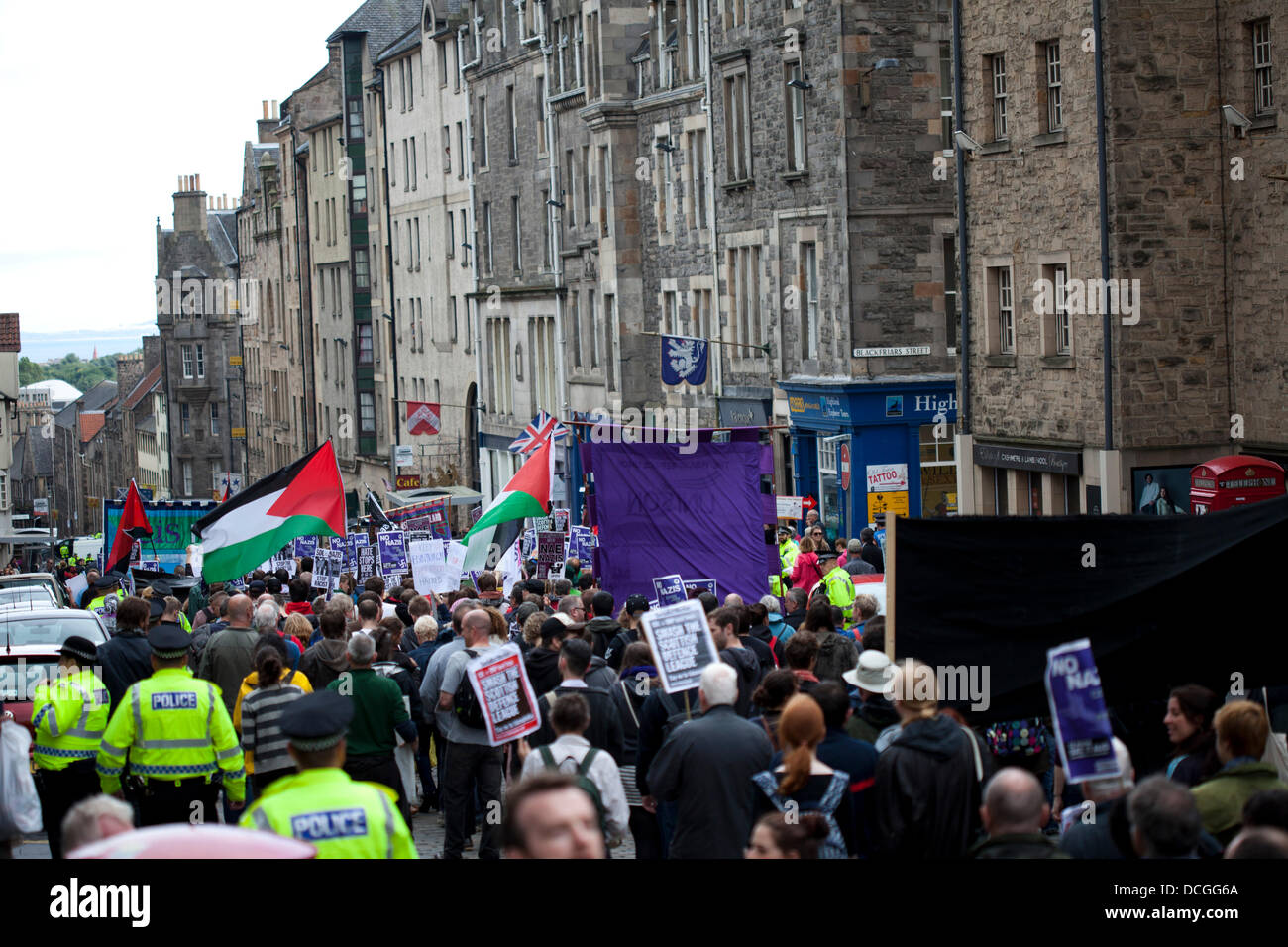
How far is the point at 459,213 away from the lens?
61.6 metres

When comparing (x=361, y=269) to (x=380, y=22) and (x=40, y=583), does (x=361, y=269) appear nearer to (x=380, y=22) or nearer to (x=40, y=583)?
(x=380, y=22)

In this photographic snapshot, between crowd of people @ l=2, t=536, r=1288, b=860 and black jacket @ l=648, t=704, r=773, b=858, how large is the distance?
0.01m

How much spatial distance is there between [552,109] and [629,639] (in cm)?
3882

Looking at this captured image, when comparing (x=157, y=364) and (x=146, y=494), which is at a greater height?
(x=157, y=364)

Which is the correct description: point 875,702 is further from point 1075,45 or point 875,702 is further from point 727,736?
point 1075,45

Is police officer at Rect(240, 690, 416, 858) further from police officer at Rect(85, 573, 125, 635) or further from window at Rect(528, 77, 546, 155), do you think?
window at Rect(528, 77, 546, 155)

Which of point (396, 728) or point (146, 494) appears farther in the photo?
point (146, 494)

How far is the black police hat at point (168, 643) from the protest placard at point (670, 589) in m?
7.42

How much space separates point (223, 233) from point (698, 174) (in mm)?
79414

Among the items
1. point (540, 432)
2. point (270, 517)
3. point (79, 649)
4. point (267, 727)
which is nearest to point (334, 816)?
point (267, 727)

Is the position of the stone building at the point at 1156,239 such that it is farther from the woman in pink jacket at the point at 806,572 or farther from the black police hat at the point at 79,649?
the black police hat at the point at 79,649

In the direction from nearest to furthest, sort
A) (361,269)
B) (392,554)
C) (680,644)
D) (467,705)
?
(680,644) → (467,705) → (392,554) → (361,269)

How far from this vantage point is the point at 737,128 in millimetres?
38219
